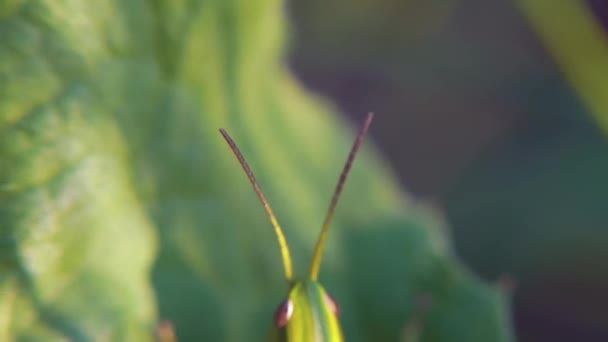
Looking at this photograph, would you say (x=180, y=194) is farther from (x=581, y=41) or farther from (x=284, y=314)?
(x=581, y=41)

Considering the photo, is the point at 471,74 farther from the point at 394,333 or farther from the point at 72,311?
the point at 72,311

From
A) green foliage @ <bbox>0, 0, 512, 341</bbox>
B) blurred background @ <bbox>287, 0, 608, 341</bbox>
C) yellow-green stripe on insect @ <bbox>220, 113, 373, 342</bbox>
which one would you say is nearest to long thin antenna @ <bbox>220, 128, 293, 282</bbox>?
yellow-green stripe on insect @ <bbox>220, 113, 373, 342</bbox>

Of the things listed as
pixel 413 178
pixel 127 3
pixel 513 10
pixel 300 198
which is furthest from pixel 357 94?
pixel 127 3

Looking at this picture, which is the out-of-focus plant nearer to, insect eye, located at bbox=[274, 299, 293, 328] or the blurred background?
the blurred background

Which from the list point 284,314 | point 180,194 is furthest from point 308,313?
point 180,194

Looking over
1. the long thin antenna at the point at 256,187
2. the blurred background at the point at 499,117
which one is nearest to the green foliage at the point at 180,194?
the long thin antenna at the point at 256,187
